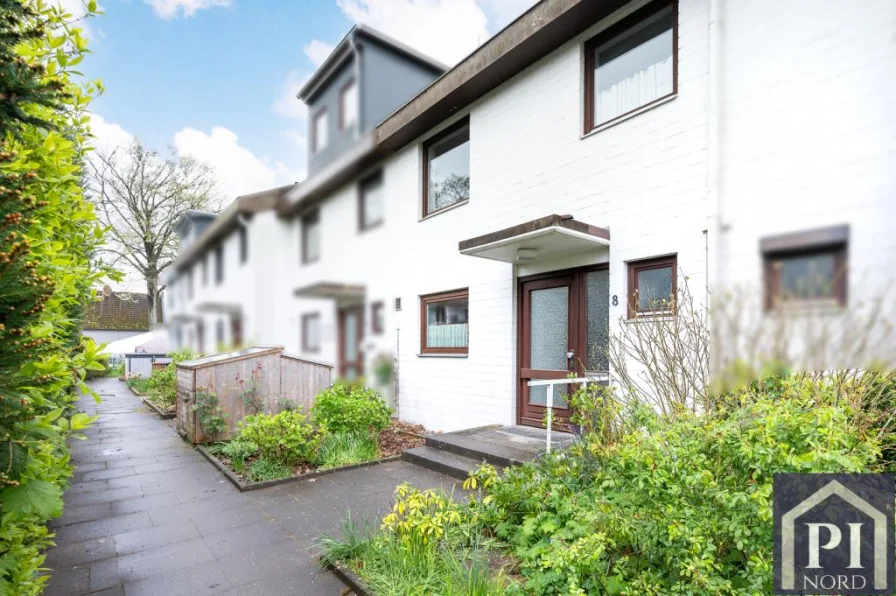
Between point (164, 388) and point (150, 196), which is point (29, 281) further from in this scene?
point (164, 388)

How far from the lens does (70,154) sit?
194 centimetres

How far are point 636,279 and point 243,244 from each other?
4.03 metres

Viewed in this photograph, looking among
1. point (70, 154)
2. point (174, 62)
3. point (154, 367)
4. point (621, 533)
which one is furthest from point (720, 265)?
point (154, 367)

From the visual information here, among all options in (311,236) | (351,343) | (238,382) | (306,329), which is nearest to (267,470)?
(306,329)

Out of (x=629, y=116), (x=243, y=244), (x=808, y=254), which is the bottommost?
(x=808, y=254)

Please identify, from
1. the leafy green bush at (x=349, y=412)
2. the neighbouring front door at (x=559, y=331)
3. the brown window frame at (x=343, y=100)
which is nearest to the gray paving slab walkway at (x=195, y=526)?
the leafy green bush at (x=349, y=412)

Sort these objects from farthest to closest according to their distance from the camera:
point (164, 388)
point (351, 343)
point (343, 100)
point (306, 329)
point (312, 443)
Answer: point (164, 388) → point (343, 100) → point (351, 343) → point (306, 329) → point (312, 443)

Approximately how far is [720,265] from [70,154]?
421 cm

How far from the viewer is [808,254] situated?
3086mm

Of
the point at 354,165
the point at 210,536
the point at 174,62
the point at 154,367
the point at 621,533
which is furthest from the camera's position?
the point at 154,367

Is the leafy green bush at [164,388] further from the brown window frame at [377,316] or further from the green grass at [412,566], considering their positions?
the green grass at [412,566]

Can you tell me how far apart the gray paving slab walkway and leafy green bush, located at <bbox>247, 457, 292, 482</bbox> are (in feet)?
0.77

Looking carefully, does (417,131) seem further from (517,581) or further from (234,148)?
(517,581)

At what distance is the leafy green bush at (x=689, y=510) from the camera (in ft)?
6.08
